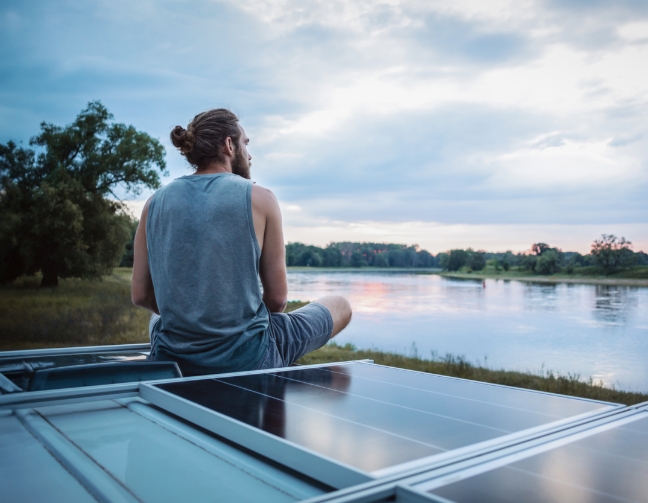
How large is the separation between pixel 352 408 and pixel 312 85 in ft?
45.9

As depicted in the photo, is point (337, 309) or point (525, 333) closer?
point (337, 309)

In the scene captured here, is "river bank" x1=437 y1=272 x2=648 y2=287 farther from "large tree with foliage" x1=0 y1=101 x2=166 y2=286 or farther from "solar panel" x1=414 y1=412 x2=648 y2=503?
"solar panel" x1=414 y1=412 x2=648 y2=503

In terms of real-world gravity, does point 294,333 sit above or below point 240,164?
below

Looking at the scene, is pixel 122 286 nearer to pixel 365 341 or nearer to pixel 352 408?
pixel 365 341

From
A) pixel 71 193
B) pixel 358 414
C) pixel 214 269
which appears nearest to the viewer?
pixel 358 414

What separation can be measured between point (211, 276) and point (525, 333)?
12.6m

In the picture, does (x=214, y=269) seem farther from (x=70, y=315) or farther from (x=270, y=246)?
(x=70, y=315)

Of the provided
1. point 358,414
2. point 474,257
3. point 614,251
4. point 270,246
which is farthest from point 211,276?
point 474,257

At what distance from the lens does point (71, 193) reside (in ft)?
36.5

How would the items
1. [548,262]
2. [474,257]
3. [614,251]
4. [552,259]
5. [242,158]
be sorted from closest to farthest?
[242,158], [614,251], [552,259], [548,262], [474,257]

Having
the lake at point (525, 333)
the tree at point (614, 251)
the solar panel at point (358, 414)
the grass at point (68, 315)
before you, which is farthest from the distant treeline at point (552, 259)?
the solar panel at point (358, 414)

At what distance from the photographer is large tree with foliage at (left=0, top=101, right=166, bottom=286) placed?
1033cm

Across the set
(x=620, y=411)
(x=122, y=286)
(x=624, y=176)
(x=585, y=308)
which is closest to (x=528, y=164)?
(x=624, y=176)

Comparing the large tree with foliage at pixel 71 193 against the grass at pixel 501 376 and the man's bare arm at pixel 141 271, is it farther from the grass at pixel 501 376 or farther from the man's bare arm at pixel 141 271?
the man's bare arm at pixel 141 271
